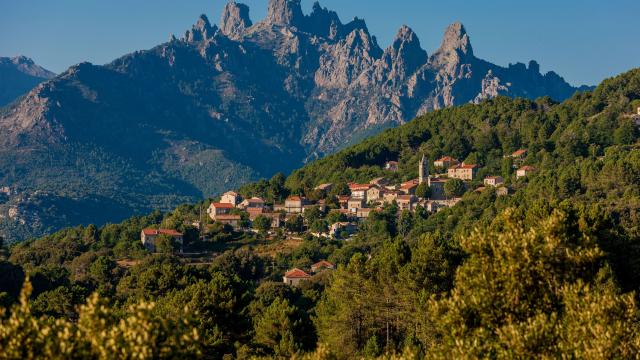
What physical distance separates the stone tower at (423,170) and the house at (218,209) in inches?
1109

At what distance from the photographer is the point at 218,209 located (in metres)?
121

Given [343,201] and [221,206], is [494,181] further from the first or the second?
[221,206]

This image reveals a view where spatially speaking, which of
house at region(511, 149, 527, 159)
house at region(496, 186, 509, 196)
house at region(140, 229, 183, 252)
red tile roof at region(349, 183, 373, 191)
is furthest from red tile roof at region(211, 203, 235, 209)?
house at region(511, 149, 527, 159)

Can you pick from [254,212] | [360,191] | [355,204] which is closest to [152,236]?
[254,212]

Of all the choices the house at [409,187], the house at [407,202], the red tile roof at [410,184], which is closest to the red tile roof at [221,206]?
the house at [407,202]

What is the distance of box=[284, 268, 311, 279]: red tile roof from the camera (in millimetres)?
84812

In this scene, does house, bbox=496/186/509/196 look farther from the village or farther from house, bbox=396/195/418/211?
house, bbox=396/195/418/211

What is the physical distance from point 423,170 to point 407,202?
12.2 metres

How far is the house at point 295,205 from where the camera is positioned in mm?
121363

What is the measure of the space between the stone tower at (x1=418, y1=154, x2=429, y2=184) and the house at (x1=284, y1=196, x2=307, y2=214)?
17.8 m

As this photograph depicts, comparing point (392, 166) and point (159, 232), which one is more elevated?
point (392, 166)

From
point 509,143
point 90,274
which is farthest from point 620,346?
point 509,143

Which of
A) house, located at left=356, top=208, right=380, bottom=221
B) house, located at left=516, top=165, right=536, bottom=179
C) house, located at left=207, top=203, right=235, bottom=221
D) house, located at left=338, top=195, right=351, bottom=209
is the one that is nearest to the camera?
house, located at left=516, top=165, right=536, bottom=179

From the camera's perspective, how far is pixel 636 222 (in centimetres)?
7369
